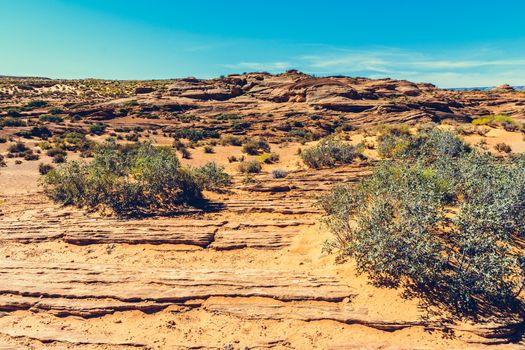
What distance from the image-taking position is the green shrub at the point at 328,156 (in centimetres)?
1720

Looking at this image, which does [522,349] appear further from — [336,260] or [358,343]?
[336,260]

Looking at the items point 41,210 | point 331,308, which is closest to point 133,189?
point 41,210

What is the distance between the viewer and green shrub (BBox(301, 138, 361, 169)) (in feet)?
56.4

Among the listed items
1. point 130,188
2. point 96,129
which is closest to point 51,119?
point 96,129

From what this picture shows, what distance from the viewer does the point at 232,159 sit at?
2306 cm

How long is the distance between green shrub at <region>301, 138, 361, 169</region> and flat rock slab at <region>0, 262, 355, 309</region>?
35.8 feet

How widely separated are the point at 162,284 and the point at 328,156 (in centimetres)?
1235

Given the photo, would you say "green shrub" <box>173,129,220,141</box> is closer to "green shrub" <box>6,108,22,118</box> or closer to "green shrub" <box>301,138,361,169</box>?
"green shrub" <box>301,138,361,169</box>

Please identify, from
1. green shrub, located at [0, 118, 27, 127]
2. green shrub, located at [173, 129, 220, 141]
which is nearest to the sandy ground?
green shrub, located at [173, 129, 220, 141]

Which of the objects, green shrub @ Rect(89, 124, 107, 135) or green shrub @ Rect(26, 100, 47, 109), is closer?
green shrub @ Rect(89, 124, 107, 135)

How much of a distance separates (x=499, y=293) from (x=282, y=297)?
3784 mm

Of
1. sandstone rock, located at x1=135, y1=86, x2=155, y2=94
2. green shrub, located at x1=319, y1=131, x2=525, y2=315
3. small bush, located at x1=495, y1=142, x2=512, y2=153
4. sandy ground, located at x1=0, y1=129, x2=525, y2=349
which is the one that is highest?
sandstone rock, located at x1=135, y1=86, x2=155, y2=94

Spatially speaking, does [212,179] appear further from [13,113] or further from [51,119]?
[13,113]

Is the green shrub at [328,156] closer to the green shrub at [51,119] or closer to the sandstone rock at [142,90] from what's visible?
the green shrub at [51,119]
